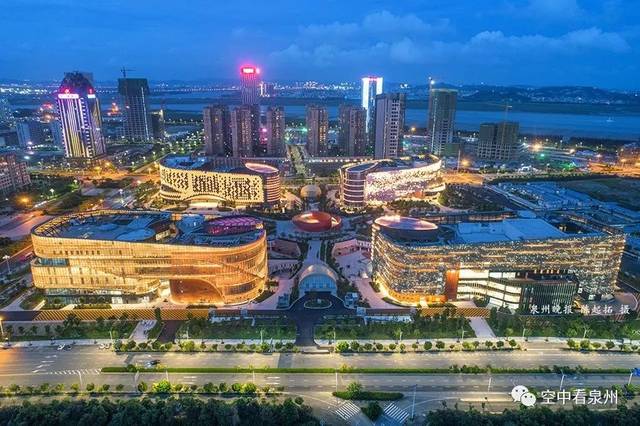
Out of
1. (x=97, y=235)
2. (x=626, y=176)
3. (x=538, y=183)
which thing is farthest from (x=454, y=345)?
(x=626, y=176)

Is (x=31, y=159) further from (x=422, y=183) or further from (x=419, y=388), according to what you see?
(x=419, y=388)

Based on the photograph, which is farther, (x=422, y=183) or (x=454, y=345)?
(x=422, y=183)

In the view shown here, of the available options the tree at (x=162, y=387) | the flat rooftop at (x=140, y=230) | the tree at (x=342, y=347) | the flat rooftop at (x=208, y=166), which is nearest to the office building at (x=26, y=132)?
the flat rooftop at (x=208, y=166)

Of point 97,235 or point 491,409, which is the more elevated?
point 97,235

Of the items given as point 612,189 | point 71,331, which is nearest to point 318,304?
point 71,331

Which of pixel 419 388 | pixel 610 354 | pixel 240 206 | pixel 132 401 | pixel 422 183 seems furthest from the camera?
pixel 422 183

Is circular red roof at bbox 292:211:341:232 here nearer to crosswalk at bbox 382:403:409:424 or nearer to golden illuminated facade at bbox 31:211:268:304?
golden illuminated facade at bbox 31:211:268:304

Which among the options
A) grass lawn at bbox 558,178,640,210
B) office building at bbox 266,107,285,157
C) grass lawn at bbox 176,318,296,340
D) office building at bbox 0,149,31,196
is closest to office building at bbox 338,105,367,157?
office building at bbox 266,107,285,157
